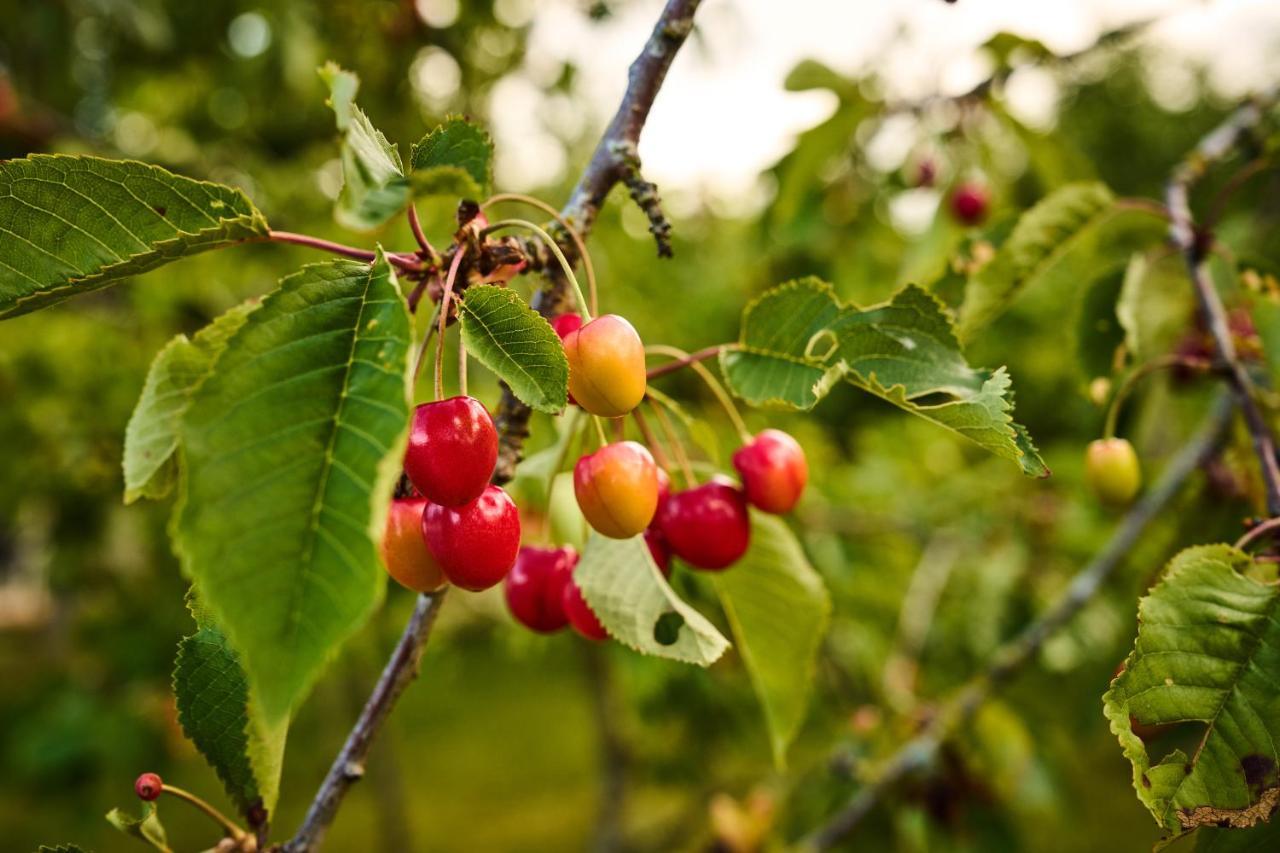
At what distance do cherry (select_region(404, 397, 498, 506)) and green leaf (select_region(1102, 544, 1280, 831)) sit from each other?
22.9 inches

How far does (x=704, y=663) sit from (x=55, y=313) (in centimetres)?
399

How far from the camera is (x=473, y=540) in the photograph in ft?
2.43

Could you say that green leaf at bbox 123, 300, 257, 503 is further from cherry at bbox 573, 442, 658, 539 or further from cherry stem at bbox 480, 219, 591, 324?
cherry at bbox 573, 442, 658, 539

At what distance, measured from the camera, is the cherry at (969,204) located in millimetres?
2387

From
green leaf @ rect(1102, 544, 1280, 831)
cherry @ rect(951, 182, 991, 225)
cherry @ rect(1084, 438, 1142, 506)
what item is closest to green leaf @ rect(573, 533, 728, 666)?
green leaf @ rect(1102, 544, 1280, 831)

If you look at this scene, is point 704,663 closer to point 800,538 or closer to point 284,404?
point 284,404

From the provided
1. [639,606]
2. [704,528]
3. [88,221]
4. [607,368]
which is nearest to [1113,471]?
[704,528]

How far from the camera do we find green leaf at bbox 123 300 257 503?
29.3 inches

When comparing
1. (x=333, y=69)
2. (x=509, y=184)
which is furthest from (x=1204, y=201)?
(x=509, y=184)

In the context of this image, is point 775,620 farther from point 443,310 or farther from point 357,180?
point 357,180

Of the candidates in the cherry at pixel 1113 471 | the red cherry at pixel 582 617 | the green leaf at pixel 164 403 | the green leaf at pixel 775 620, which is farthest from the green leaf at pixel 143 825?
the cherry at pixel 1113 471

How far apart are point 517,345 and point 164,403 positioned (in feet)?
1.03

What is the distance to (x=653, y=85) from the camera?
857 millimetres

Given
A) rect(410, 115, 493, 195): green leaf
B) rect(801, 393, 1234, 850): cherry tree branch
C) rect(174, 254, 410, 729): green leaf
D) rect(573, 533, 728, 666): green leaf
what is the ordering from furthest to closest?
rect(801, 393, 1234, 850): cherry tree branch < rect(573, 533, 728, 666): green leaf < rect(410, 115, 493, 195): green leaf < rect(174, 254, 410, 729): green leaf
